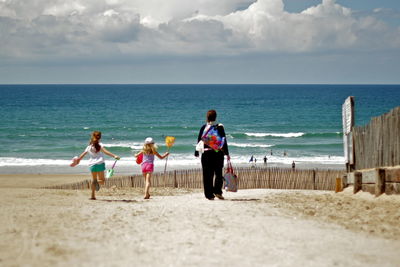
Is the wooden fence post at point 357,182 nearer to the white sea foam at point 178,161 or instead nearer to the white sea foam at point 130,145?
the white sea foam at point 178,161

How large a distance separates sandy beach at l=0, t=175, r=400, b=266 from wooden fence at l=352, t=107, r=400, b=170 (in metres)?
0.84

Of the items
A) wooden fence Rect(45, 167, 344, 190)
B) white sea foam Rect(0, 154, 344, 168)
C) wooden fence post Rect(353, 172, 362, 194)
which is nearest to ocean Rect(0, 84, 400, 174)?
white sea foam Rect(0, 154, 344, 168)

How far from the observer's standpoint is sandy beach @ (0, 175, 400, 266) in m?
6.04

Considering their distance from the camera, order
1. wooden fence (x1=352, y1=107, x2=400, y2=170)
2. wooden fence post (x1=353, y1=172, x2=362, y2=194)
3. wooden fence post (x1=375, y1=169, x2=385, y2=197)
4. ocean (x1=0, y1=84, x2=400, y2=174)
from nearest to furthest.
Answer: wooden fence (x1=352, y1=107, x2=400, y2=170) < wooden fence post (x1=375, y1=169, x2=385, y2=197) < wooden fence post (x1=353, y1=172, x2=362, y2=194) < ocean (x1=0, y1=84, x2=400, y2=174)

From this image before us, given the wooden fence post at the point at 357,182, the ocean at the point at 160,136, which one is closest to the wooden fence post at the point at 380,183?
the wooden fence post at the point at 357,182

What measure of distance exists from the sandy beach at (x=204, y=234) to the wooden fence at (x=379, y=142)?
0.84 m

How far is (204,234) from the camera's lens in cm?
706

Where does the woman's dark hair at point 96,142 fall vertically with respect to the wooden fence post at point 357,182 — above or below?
above

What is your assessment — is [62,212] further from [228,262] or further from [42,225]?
[228,262]

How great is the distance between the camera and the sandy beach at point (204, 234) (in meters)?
6.04

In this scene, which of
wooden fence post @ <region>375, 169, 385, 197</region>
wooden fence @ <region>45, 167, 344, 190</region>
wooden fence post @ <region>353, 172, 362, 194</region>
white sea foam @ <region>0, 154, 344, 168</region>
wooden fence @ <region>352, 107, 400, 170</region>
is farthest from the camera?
white sea foam @ <region>0, 154, 344, 168</region>

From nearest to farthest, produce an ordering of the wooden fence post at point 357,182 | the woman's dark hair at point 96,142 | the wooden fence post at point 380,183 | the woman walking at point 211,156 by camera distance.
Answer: the wooden fence post at point 380,183
the woman walking at point 211,156
the woman's dark hair at point 96,142
the wooden fence post at point 357,182

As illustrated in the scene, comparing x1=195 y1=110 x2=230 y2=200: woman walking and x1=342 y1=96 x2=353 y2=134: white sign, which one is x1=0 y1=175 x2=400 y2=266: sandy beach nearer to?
x1=195 y1=110 x2=230 y2=200: woman walking

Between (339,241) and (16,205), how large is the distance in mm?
5897
